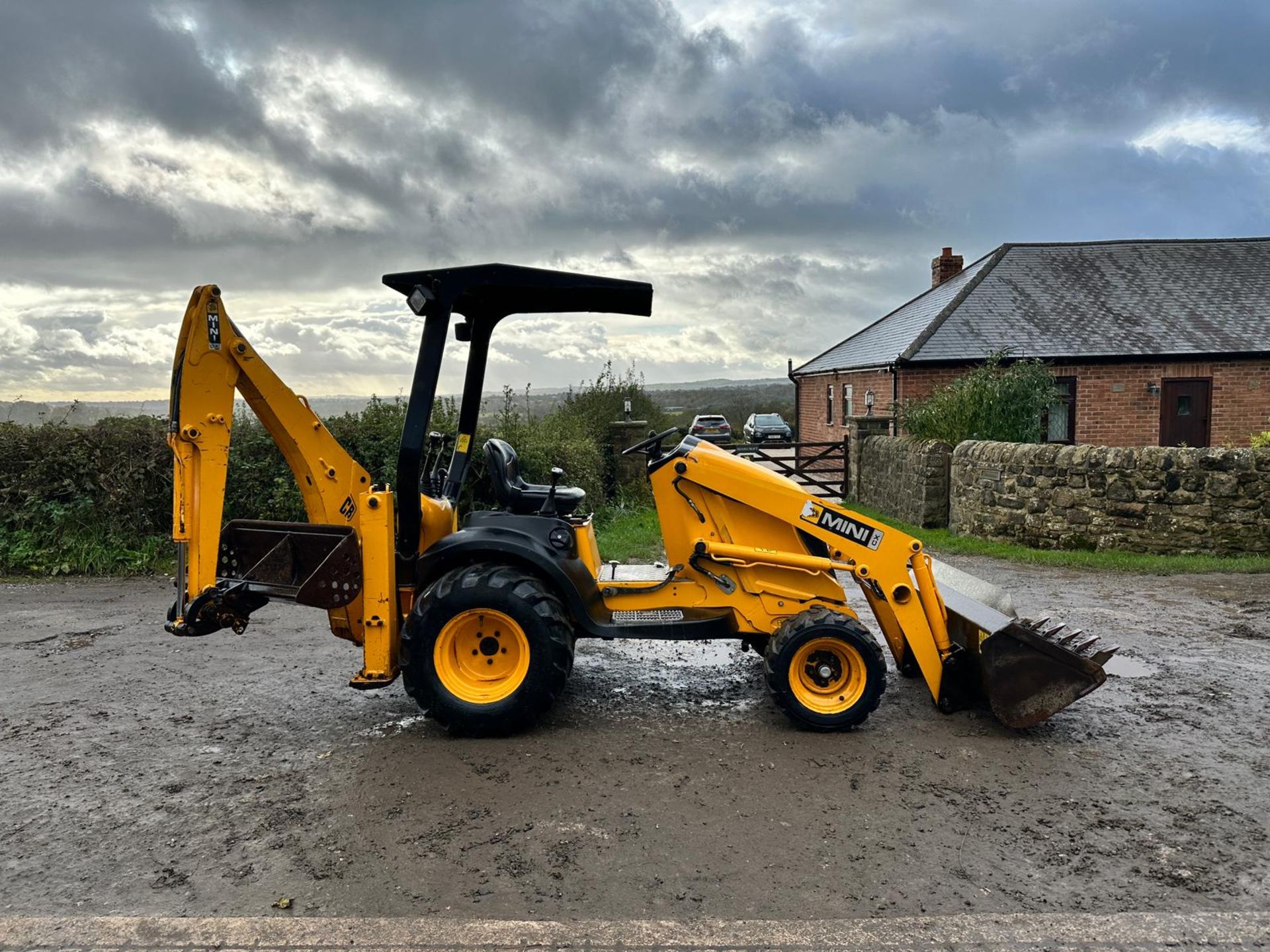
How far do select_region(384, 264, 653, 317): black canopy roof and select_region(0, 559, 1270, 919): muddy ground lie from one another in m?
2.45

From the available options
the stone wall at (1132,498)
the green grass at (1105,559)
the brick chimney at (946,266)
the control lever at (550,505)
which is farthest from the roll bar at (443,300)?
the brick chimney at (946,266)

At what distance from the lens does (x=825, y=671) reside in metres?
5.21

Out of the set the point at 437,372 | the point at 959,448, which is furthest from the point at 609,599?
the point at 959,448

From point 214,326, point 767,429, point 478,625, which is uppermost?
point 767,429

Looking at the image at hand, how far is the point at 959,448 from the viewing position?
512 inches

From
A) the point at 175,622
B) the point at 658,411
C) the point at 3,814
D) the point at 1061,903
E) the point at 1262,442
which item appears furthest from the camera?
the point at 658,411

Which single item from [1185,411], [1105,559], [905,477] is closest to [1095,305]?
[1185,411]

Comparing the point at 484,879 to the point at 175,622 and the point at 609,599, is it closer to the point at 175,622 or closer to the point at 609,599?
the point at 609,599

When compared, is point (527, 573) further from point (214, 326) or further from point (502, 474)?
point (214, 326)

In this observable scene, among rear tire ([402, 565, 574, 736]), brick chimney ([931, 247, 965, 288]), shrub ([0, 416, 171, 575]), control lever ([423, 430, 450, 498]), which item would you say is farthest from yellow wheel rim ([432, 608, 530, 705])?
brick chimney ([931, 247, 965, 288])

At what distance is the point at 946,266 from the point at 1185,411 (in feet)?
28.4

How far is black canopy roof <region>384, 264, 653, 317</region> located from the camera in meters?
5.12

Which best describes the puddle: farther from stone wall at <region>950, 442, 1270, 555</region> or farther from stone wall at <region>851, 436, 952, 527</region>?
stone wall at <region>851, 436, 952, 527</region>

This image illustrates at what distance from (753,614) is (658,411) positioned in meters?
17.6
